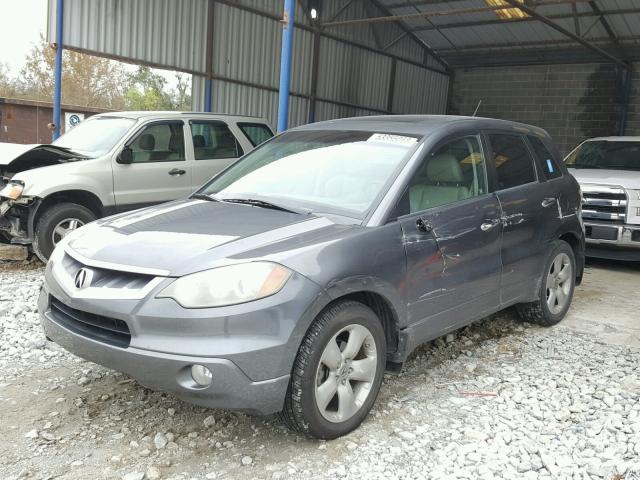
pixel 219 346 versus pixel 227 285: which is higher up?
pixel 227 285

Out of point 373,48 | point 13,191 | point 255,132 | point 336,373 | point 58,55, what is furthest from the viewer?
point 373,48

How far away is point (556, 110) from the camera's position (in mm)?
18391

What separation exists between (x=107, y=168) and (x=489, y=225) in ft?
14.7

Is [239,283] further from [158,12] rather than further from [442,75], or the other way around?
[442,75]

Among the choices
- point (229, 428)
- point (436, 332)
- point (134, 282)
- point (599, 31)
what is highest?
point (599, 31)

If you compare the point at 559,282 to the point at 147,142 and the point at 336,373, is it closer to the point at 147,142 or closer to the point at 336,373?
the point at 336,373

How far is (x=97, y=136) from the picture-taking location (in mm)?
7312

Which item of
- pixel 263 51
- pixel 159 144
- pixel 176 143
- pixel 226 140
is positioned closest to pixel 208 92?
pixel 263 51

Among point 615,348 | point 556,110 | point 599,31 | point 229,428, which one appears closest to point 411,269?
point 229,428

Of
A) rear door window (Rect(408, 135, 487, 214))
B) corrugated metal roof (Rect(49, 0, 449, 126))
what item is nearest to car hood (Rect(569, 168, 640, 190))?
rear door window (Rect(408, 135, 487, 214))

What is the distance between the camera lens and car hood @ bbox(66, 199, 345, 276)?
2922 millimetres

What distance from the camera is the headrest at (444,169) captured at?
3.83m

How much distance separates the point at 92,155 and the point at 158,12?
7006 mm

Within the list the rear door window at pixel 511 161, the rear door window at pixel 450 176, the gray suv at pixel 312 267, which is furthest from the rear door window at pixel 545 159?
the rear door window at pixel 450 176
